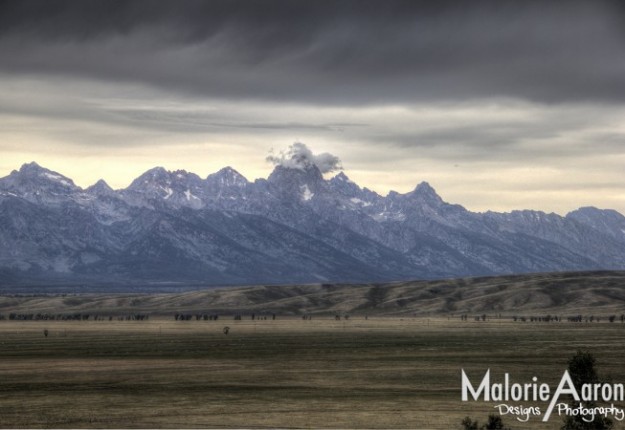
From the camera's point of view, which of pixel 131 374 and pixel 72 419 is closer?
pixel 72 419

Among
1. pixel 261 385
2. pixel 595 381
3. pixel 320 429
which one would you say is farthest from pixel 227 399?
pixel 595 381

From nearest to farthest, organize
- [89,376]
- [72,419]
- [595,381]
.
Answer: [595,381], [72,419], [89,376]

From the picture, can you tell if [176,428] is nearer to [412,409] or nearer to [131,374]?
[412,409]

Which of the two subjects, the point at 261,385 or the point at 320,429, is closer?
the point at 320,429

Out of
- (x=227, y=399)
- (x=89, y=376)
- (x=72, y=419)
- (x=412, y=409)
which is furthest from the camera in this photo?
(x=89, y=376)

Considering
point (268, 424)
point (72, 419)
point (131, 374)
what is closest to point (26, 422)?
point (72, 419)

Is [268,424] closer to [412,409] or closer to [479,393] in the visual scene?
[412,409]

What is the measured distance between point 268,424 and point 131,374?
179 feet

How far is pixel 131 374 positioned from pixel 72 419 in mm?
45944

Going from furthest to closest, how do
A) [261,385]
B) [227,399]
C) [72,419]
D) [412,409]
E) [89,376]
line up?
[89,376], [261,385], [227,399], [412,409], [72,419]

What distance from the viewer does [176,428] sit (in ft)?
314

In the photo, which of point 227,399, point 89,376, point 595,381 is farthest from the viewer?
point 89,376

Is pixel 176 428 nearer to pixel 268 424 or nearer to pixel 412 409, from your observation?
pixel 268 424

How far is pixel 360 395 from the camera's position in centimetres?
12300
